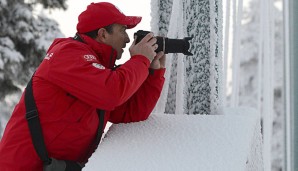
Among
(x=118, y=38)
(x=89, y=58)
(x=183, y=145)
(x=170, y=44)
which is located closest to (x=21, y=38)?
(x=118, y=38)

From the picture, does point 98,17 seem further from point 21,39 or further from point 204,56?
point 21,39

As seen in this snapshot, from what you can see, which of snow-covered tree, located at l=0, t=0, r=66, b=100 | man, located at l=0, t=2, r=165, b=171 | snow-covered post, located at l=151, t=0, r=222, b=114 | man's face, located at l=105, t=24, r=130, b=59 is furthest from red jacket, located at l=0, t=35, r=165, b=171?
snow-covered tree, located at l=0, t=0, r=66, b=100

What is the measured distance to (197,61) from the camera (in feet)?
6.86

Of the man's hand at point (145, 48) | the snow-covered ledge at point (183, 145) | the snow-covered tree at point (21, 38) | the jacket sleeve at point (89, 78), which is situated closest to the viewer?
the snow-covered ledge at point (183, 145)

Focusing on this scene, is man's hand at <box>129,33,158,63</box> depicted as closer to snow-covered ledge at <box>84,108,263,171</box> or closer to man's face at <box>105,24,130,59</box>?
man's face at <box>105,24,130,59</box>

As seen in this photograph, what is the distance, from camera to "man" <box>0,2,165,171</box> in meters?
1.75

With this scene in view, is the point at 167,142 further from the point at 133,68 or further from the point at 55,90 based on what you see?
the point at 55,90

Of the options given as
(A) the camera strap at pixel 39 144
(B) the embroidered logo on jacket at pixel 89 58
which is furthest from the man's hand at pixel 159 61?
(A) the camera strap at pixel 39 144

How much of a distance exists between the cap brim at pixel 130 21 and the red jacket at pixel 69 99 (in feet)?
0.53

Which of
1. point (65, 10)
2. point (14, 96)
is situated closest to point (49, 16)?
point (65, 10)

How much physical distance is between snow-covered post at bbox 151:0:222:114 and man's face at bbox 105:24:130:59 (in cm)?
19

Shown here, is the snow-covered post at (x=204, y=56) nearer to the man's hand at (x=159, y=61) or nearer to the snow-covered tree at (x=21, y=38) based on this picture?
the man's hand at (x=159, y=61)

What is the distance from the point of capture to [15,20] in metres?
11.2

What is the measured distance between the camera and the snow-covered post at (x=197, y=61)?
2.06 meters
